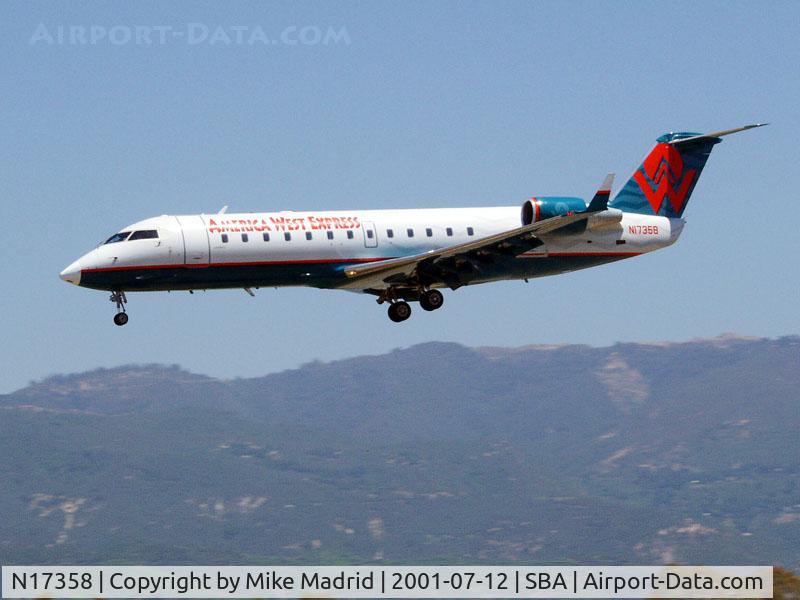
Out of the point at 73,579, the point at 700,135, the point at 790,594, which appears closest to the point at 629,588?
the point at 790,594

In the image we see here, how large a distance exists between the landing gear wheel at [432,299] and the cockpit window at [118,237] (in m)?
11.8

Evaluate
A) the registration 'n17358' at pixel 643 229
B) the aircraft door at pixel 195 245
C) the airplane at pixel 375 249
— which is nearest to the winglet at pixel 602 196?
the airplane at pixel 375 249

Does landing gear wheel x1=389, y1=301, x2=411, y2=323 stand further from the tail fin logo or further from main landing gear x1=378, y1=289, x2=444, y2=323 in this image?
the tail fin logo

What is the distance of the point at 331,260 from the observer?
52.6 meters

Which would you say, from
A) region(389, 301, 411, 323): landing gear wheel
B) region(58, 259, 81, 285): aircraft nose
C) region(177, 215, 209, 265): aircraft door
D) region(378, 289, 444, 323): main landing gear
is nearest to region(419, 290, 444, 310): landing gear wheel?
region(378, 289, 444, 323): main landing gear

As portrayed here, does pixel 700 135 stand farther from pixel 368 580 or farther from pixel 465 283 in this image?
pixel 368 580

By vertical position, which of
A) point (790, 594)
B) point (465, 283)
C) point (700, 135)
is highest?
point (700, 135)

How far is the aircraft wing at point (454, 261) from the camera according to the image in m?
52.2

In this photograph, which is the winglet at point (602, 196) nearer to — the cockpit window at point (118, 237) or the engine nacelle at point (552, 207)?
the engine nacelle at point (552, 207)

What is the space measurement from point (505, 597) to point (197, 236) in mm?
22703

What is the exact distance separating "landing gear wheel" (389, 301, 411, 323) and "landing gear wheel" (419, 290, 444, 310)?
2.49 ft

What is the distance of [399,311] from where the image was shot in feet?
182

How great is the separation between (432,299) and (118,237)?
1237 centimetres
